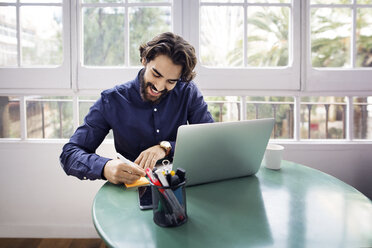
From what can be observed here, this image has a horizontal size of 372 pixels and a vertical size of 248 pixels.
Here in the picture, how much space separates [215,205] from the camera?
0.94m

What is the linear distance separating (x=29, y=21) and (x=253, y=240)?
2.26 metres

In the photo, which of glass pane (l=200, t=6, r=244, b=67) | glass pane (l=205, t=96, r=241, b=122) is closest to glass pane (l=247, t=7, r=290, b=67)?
glass pane (l=200, t=6, r=244, b=67)

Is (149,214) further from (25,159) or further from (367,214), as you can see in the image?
(25,159)

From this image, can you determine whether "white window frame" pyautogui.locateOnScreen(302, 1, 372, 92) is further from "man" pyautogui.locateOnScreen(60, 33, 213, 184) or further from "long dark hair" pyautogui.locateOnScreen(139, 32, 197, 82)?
"long dark hair" pyautogui.locateOnScreen(139, 32, 197, 82)

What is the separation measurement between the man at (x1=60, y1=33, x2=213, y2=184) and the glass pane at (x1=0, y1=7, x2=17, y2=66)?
3.78ft

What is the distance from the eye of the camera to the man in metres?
1.26

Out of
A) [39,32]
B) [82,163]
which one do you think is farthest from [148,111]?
[39,32]

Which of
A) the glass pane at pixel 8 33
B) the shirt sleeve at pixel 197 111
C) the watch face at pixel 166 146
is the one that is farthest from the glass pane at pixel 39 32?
the watch face at pixel 166 146

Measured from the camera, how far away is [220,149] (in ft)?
3.42

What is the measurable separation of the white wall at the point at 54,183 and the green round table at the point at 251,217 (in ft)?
3.40

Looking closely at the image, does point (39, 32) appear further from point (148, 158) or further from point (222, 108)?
point (222, 108)

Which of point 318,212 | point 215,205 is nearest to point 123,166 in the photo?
point 215,205

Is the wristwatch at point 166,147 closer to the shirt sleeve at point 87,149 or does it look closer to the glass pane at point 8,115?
the shirt sleeve at point 87,149

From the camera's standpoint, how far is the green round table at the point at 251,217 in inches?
28.8
